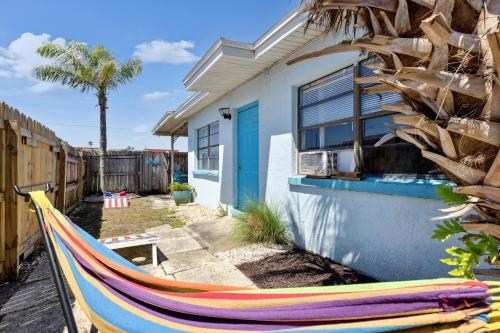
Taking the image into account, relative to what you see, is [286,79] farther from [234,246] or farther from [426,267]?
[426,267]

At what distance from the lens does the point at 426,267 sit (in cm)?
267

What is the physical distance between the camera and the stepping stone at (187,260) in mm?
3781

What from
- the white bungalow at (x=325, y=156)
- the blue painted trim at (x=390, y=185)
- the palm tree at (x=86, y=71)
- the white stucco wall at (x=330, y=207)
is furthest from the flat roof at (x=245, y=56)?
the palm tree at (x=86, y=71)

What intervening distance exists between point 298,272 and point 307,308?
267 centimetres

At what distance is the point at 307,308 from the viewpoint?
3.09 ft

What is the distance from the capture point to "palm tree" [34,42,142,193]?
39.2ft

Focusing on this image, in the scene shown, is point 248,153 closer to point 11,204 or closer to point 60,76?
point 11,204

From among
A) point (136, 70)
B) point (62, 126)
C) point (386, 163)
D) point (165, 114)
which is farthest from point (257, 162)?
point (62, 126)

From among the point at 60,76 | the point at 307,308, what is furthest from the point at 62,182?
the point at 60,76

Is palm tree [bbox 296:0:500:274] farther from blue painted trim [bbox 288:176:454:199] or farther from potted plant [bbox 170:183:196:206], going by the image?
potted plant [bbox 170:183:196:206]

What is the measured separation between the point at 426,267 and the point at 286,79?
11.1ft

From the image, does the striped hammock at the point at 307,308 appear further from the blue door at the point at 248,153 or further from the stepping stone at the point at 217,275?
the blue door at the point at 248,153

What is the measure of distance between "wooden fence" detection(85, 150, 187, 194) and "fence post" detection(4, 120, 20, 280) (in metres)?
10.6

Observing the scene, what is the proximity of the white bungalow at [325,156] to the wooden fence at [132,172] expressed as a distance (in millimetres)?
8476
